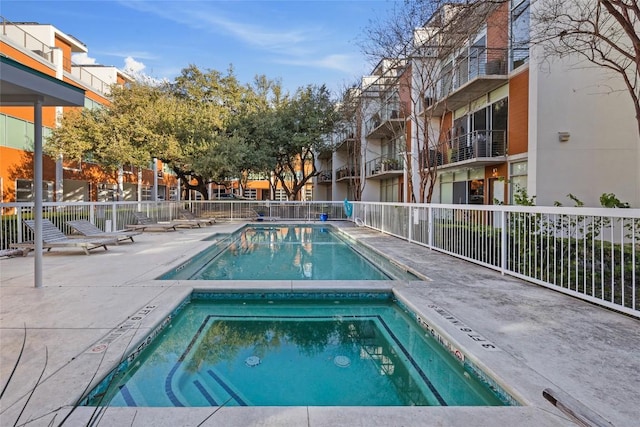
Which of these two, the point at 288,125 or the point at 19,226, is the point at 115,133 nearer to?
the point at 288,125

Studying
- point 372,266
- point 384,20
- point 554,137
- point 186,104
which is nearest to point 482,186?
point 554,137

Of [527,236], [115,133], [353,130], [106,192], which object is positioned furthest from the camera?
[106,192]

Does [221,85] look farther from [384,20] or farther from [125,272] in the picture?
[125,272]

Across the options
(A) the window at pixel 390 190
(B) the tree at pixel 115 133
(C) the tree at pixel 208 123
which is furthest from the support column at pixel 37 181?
(A) the window at pixel 390 190

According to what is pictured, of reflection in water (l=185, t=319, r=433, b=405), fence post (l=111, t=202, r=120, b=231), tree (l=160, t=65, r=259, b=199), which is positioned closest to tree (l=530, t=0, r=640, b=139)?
reflection in water (l=185, t=319, r=433, b=405)

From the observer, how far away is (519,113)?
12.3 metres

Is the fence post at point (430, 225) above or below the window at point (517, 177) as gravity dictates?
below

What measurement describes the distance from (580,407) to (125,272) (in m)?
6.24

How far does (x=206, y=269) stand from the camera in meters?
7.35

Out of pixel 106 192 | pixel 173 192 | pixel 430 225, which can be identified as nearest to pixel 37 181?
pixel 430 225

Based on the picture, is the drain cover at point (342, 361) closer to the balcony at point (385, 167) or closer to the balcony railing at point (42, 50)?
the balcony at point (385, 167)

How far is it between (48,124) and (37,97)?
2025 cm

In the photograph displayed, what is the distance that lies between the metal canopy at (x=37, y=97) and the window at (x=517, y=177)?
40.6 feet

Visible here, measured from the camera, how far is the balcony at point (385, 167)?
20981mm
